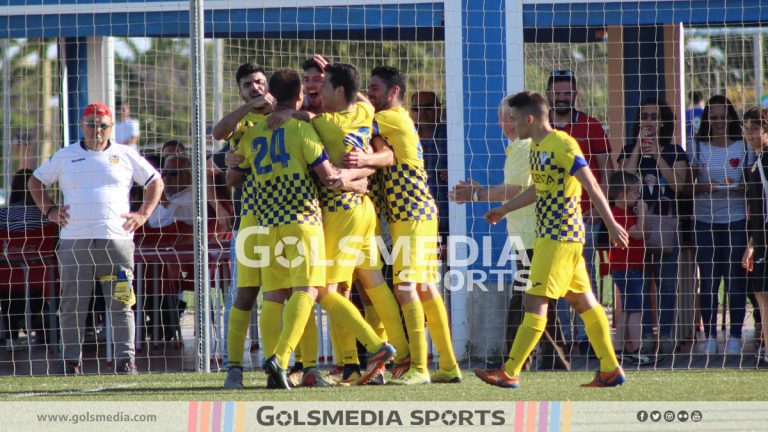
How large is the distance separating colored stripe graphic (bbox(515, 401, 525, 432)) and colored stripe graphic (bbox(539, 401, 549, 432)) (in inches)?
3.3

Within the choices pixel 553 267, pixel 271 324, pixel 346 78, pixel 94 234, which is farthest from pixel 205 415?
pixel 94 234

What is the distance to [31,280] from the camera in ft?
34.0

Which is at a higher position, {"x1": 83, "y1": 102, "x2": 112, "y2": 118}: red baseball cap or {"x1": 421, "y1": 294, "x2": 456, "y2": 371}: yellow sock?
{"x1": 83, "y1": 102, "x2": 112, "y2": 118}: red baseball cap

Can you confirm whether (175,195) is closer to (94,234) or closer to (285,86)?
(94,234)

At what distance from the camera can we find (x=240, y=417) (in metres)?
5.84

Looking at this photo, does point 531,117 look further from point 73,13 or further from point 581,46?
point 581,46

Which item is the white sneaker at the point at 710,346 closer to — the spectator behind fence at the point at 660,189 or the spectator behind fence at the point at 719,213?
the spectator behind fence at the point at 719,213

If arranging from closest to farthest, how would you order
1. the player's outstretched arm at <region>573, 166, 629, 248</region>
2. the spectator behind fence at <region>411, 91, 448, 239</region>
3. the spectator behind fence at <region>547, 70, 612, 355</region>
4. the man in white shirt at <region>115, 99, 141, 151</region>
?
the player's outstretched arm at <region>573, 166, 629, 248</region>, the spectator behind fence at <region>547, 70, 612, 355</region>, the spectator behind fence at <region>411, 91, 448, 239</region>, the man in white shirt at <region>115, 99, 141, 151</region>

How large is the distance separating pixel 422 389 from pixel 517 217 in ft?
6.83

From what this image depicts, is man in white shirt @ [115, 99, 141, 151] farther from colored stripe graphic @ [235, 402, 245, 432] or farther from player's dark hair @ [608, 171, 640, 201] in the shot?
colored stripe graphic @ [235, 402, 245, 432]

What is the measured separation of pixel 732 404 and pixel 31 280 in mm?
6326

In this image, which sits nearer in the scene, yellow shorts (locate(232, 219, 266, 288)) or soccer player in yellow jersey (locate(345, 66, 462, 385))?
yellow shorts (locate(232, 219, 266, 288))

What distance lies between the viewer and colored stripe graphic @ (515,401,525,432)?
18.2ft

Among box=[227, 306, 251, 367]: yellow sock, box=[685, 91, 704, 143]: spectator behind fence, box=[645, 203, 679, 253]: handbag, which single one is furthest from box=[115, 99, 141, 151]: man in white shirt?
box=[227, 306, 251, 367]: yellow sock
